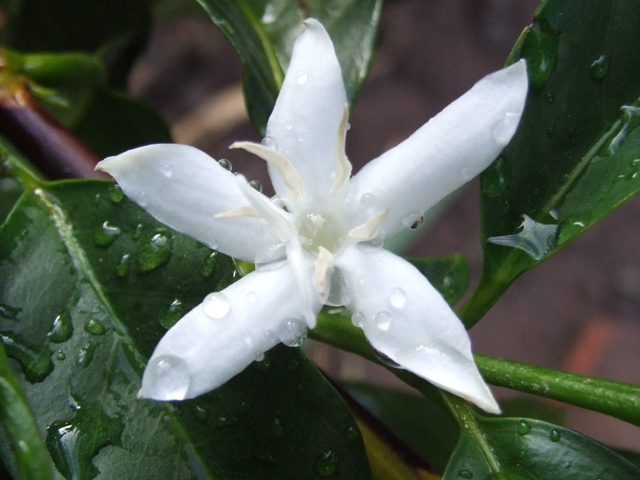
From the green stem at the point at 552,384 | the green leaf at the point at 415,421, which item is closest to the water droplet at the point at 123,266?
the green stem at the point at 552,384

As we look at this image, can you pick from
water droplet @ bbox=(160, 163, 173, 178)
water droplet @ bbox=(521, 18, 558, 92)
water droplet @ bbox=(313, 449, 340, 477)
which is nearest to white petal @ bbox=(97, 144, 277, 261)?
water droplet @ bbox=(160, 163, 173, 178)

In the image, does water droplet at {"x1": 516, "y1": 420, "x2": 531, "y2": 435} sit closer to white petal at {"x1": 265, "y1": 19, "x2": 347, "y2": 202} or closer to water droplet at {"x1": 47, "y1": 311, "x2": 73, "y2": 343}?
white petal at {"x1": 265, "y1": 19, "x2": 347, "y2": 202}

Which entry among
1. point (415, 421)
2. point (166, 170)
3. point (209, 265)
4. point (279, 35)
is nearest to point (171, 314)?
point (209, 265)

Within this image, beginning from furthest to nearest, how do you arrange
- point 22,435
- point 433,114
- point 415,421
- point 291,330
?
point 433,114, point 415,421, point 291,330, point 22,435

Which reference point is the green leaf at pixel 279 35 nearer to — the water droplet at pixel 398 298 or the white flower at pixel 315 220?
the white flower at pixel 315 220

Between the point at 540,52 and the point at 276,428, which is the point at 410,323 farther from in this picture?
the point at 540,52

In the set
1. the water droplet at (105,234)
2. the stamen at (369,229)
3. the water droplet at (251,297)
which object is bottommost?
the water droplet at (105,234)

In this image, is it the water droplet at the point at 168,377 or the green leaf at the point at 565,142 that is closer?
the water droplet at the point at 168,377
